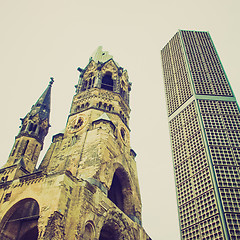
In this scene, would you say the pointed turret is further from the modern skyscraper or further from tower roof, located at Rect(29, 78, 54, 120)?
the modern skyscraper

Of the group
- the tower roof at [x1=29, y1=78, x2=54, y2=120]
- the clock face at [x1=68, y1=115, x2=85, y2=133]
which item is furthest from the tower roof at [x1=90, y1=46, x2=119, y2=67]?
the clock face at [x1=68, y1=115, x2=85, y2=133]

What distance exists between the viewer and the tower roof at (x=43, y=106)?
102ft

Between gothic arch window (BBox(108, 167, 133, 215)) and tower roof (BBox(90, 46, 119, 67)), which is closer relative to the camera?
gothic arch window (BBox(108, 167, 133, 215))

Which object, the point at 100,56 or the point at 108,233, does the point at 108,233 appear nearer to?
the point at 108,233

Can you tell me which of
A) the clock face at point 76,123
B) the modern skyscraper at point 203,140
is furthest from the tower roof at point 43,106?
the modern skyscraper at point 203,140

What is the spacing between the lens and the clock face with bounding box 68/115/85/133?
2581cm

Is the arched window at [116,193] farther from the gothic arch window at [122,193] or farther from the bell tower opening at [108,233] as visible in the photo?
the bell tower opening at [108,233]

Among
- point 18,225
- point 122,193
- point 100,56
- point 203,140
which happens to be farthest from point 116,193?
point 100,56

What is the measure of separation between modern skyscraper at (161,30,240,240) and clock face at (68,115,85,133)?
32.1ft

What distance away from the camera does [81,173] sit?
20.6 meters

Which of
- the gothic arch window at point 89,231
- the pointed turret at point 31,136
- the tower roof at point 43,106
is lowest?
the gothic arch window at point 89,231

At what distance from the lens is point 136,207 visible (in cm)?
2400

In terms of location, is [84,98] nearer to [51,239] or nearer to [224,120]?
[224,120]

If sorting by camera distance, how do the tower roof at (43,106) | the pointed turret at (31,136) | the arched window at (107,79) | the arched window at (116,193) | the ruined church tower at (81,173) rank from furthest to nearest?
the arched window at (107,79) → the tower roof at (43,106) → the pointed turret at (31,136) → the arched window at (116,193) → the ruined church tower at (81,173)
